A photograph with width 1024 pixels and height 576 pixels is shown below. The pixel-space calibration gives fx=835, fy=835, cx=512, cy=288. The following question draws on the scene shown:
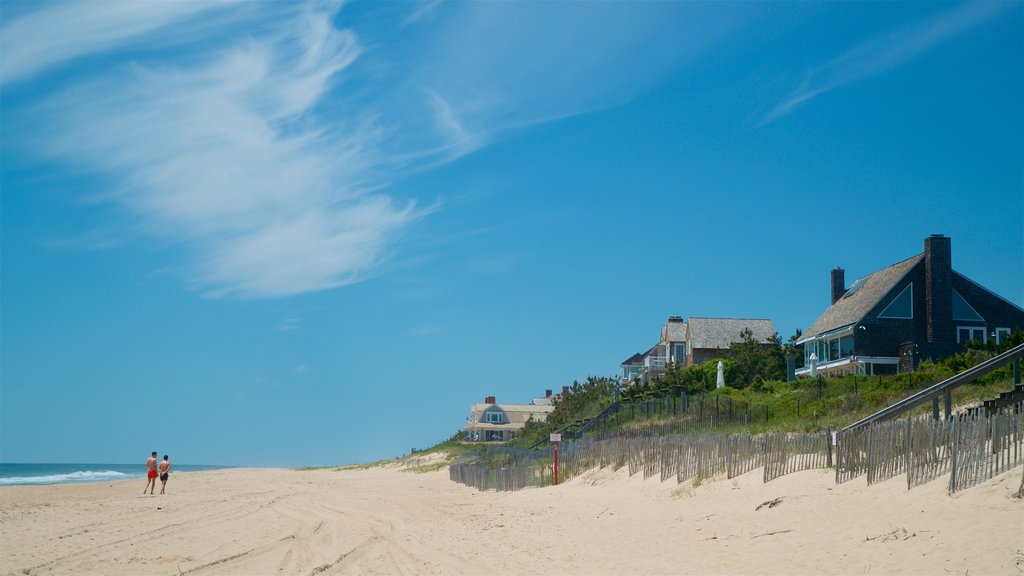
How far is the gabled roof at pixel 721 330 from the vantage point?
181ft

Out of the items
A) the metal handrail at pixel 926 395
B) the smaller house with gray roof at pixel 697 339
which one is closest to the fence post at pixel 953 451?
the metal handrail at pixel 926 395

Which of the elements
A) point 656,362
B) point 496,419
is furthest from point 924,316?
point 496,419

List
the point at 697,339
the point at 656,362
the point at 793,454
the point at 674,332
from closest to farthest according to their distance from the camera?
the point at 793,454
the point at 697,339
the point at 674,332
the point at 656,362

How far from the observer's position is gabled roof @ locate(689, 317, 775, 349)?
55.0 metres

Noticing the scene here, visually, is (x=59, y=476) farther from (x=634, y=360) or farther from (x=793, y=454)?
(x=793, y=454)

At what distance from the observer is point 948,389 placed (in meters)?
14.6

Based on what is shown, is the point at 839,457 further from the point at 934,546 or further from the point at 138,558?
the point at 138,558

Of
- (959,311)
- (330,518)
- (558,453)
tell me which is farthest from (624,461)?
(959,311)

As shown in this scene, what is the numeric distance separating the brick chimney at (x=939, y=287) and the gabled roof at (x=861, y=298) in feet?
2.48

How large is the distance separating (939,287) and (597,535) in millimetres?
30158

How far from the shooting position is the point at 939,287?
126ft

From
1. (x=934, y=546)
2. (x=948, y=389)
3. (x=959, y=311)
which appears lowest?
(x=934, y=546)

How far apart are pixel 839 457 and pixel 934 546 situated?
159 inches

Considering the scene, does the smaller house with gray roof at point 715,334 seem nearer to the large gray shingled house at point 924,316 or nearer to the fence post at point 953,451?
the large gray shingled house at point 924,316
